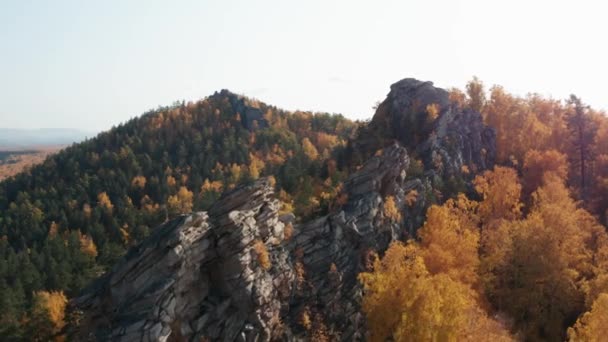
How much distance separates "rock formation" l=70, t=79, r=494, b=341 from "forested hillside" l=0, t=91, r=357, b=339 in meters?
14.3

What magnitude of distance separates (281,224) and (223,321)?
1167 centimetres

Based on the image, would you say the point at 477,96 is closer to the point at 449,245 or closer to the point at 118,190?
the point at 449,245

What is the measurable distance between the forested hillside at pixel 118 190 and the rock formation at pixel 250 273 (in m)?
14.3

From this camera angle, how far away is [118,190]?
534 ft

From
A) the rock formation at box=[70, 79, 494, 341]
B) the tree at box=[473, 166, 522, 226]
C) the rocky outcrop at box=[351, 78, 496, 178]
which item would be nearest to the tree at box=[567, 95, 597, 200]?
the rocky outcrop at box=[351, 78, 496, 178]

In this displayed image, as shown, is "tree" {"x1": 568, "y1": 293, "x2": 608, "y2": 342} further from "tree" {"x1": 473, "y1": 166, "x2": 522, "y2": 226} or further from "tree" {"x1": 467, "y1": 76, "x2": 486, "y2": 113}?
"tree" {"x1": 467, "y1": 76, "x2": 486, "y2": 113}

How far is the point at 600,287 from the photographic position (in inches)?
1697

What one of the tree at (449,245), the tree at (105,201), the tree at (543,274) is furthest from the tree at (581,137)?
the tree at (105,201)

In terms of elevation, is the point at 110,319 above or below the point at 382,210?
below

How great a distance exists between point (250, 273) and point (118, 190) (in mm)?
136008

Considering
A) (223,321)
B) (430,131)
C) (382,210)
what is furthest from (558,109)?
(223,321)

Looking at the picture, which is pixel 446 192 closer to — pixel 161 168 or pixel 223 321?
pixel 223 321

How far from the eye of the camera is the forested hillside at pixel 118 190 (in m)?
90.1

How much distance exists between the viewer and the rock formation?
3747 cm
